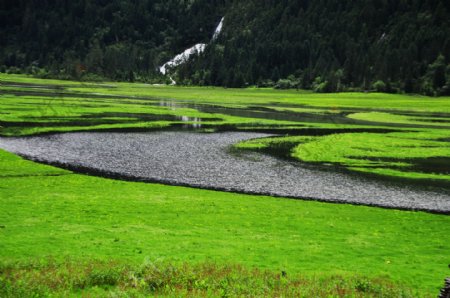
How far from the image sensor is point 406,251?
30250 mm

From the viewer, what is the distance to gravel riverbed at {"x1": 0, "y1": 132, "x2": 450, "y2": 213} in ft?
160

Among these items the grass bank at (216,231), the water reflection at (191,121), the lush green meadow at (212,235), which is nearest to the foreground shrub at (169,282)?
the lush green meadow at (212,235)

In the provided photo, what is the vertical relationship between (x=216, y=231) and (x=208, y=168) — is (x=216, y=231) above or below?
above

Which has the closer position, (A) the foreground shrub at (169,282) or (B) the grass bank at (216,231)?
(A) the foreground shrub at (169,282)

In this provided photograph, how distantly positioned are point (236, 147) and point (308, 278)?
168 ft

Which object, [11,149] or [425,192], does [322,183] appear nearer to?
[425,192]

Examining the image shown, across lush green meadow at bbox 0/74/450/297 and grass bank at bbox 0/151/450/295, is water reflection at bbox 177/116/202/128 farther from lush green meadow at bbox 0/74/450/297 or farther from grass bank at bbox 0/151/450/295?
grass bank at bbox 0/151/450/295

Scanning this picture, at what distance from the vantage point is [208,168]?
59000 millimetres

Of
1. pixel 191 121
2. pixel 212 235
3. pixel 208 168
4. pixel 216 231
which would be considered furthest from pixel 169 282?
pixel 191 121

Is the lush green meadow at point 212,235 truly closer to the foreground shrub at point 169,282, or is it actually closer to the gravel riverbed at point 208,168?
the foreground shrub at point 169,282

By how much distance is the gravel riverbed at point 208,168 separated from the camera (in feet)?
160

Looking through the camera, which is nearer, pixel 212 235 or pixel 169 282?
pixel 169 282

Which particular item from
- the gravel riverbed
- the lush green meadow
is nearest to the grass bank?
the lush green meadow

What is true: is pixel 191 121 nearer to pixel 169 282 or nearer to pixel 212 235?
pixel 212 235
